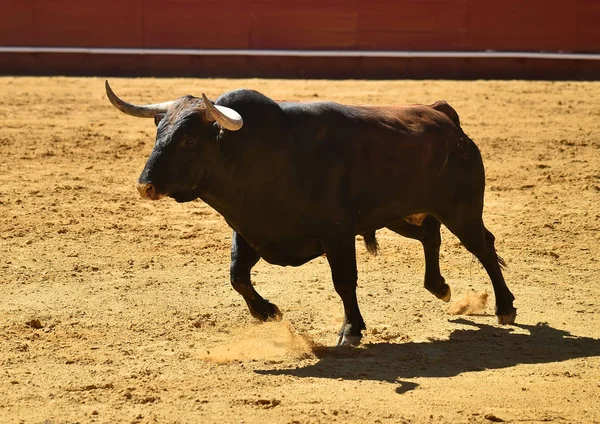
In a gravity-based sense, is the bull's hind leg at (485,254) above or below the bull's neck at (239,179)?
below

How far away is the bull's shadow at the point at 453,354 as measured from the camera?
17.0 ft

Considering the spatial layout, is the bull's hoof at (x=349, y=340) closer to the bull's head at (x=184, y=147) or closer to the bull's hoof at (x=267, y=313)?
the bull's hoof at (x=267, y=313)

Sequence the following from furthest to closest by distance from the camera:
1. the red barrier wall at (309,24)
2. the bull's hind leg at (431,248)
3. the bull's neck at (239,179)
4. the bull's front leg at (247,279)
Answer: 1. the red barrier wall at (309,24)
2. the bull's hind leg at (431,248)
3. the bull's front leg at (247,279)
4. the bull's neck at (239,179)

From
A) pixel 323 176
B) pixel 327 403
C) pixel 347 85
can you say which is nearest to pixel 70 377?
pixel 327 403

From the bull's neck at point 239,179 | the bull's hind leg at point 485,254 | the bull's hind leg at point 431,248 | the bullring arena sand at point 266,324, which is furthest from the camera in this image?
the bull's hind leg at point 431,248

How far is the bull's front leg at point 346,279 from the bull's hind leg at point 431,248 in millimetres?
995

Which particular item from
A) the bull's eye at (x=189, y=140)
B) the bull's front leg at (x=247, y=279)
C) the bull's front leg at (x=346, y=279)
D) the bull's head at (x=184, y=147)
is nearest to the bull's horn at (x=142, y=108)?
the bull's head at (x=184, y=147)

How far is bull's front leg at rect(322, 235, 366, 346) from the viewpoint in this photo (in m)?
5.57

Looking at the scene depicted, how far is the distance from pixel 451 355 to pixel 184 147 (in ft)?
5.72

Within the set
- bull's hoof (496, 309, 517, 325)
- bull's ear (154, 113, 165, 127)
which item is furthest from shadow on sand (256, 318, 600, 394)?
bull's ear (154, 113, 165, 127)

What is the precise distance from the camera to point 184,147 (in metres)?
5.22

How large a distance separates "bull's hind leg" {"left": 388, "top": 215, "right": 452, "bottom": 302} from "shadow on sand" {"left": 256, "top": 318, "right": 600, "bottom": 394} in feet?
1.56

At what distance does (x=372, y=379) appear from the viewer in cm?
506

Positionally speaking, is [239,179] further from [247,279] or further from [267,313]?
[267,313]
